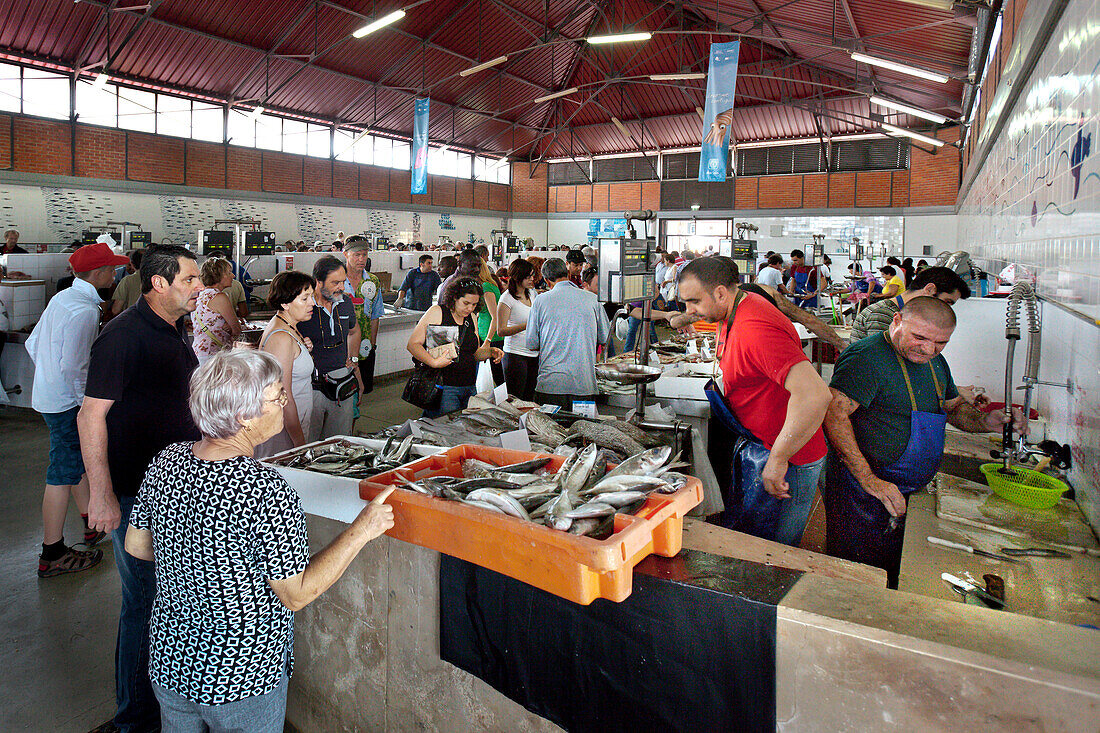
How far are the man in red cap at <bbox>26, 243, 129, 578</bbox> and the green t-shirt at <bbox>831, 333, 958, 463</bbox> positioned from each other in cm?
368

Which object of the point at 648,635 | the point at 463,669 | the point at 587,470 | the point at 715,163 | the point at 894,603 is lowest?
the point at 463,669

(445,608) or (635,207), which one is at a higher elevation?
(635,207)

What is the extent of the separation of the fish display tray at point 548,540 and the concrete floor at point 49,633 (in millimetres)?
1868

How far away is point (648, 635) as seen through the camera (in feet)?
5.31

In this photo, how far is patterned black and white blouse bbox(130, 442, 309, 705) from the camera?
1.57m

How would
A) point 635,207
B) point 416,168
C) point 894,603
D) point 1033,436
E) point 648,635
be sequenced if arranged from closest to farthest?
point 894,603, point 648,635, point 1033,436, point 416,168, point 635,207

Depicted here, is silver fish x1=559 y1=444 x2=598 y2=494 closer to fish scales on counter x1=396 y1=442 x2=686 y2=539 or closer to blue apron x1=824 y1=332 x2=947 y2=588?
fish scales on counter x1=396 y1=442 x2=686 y2=539

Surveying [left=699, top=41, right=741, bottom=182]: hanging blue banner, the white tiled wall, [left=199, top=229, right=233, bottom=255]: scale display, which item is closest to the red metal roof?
[left=699, top=41, right=741, bottom=182]: hanging blue banner

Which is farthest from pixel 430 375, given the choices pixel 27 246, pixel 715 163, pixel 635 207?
pixel 635 207

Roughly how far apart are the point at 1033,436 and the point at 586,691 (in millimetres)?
3227

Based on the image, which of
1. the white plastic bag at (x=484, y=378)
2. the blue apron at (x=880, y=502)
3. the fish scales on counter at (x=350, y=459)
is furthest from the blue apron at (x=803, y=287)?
the fish scales on counter at (x=350, y=459)

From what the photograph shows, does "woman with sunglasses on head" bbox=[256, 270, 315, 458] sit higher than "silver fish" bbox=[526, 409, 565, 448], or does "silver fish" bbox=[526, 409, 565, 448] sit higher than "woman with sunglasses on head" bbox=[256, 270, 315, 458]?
"woman with sunglasses on head" bbox=[256, 270, 315, 458]

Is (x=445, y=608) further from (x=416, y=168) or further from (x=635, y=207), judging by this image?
(x=635, y=207)

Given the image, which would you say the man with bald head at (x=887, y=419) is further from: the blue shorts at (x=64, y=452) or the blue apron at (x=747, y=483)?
the blue shorts at (x=64, y=452)
